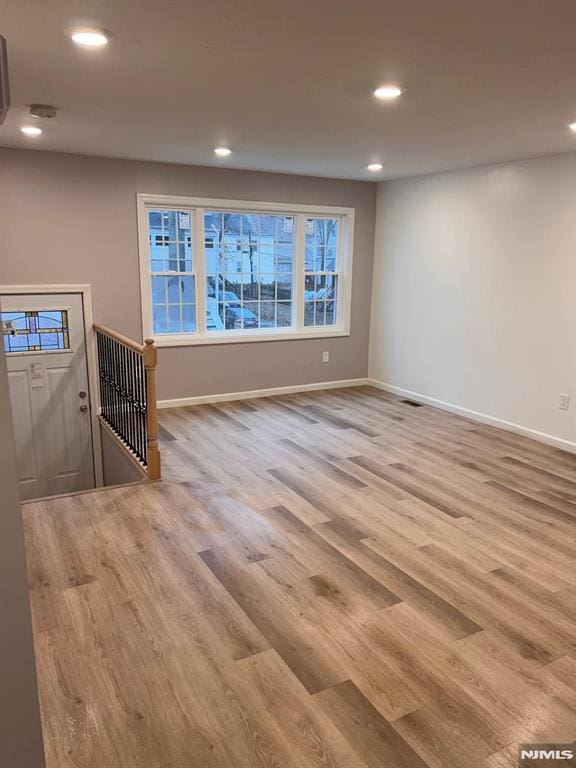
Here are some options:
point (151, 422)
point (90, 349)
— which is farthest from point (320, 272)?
point (151, 422)

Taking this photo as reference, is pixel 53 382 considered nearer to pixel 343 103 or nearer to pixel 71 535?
pixel 71 535

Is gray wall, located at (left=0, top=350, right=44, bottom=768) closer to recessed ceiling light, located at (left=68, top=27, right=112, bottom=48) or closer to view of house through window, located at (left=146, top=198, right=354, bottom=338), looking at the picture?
recessed ceiling light, located at (left=68, top=27, right=112, bottom=48)

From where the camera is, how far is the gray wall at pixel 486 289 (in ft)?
15.7

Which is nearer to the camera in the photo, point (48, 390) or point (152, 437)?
point (152, 437)

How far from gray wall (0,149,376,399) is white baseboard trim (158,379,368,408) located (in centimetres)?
7

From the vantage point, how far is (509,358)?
5.32 m

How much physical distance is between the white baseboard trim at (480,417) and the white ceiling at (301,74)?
247cm

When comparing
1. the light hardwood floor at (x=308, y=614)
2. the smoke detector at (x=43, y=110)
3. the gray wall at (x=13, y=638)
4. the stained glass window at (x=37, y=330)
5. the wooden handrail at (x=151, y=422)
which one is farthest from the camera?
the stained glass window at (x=37, y=330)

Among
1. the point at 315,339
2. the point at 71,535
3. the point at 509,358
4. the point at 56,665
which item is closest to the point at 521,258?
the point at 509,358

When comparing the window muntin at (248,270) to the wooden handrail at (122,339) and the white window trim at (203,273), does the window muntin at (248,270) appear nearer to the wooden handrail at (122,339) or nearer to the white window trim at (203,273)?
the white window trim at (203,273)

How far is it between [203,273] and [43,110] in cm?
270

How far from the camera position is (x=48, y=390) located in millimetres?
5324

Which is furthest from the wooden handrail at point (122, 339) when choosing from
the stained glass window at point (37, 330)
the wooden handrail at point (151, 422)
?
the stained glass window at point (37, 330)

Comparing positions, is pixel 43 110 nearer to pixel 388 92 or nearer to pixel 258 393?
pixel 388 92
